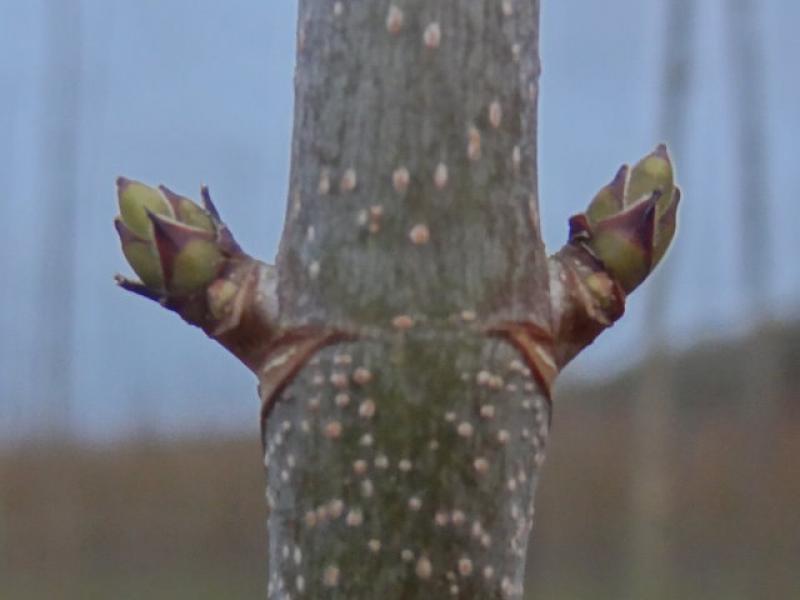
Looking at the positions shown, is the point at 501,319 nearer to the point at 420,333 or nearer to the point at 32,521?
the point at 420,333

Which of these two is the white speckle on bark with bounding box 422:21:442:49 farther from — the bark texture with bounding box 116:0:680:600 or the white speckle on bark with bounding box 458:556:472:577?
the white speckle on bark with bounding box 458:556:472:577

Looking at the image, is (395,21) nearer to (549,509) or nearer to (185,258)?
(185,258)

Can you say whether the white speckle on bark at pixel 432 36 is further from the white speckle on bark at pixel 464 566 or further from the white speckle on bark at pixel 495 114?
the white speckle on bark at pixel 464 566

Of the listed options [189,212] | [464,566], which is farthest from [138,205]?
[464,566]

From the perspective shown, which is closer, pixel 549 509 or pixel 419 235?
pixel 419 235

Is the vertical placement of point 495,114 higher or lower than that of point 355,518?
higher

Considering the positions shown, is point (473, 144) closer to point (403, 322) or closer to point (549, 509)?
point (403, 322)

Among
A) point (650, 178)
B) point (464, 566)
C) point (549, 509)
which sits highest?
point (650, 178)

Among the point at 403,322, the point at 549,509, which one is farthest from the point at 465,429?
the point at 549,509
